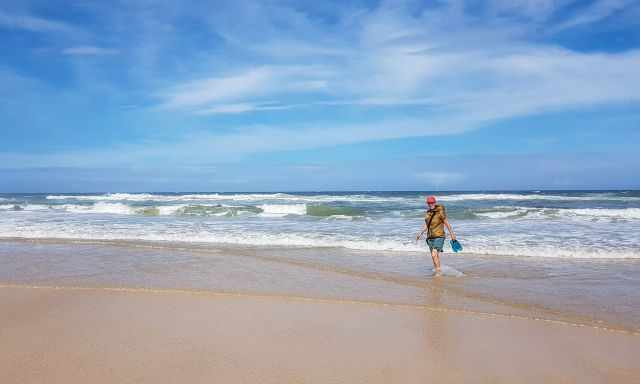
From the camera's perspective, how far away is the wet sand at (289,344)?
374 cm

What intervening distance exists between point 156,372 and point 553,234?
544 inches

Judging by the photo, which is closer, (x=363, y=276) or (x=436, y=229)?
(x=363, y=276)

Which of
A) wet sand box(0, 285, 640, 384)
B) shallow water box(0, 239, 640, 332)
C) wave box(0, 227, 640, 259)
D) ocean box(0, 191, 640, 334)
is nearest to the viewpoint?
wet sand box(0, 285, 640, 384)

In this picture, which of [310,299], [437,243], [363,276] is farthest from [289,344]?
[437,243]

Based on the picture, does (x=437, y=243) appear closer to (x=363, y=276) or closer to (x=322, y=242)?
(x=363, y=276)

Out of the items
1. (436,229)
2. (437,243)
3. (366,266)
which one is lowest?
(366,266)

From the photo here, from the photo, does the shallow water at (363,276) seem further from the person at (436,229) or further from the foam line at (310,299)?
the person at (436,229)

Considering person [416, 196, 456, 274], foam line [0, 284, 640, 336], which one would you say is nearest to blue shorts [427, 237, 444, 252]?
person [416, 196, 456, 274]

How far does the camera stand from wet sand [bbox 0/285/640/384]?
12.3ft

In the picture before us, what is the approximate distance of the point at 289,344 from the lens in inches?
175

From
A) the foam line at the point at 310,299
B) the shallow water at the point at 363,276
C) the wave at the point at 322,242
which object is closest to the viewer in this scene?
the foam line at the point at 310,299

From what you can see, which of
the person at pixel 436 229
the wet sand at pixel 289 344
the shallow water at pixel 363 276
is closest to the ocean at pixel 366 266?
the shallow water at pixel 363 276

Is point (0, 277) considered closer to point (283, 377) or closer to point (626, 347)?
point (283, 377)

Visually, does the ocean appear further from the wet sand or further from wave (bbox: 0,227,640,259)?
the wet sand
